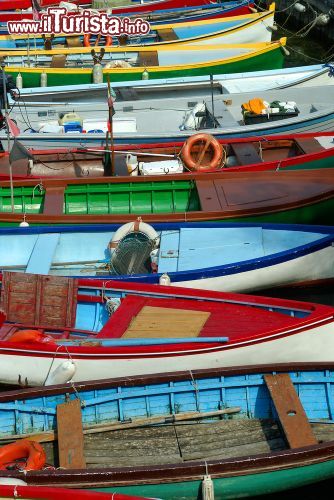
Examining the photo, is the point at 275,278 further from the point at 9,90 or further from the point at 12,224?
the point at 9,90

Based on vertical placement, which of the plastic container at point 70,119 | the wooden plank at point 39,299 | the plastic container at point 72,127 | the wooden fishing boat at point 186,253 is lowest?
the wooden plank at point 39,299

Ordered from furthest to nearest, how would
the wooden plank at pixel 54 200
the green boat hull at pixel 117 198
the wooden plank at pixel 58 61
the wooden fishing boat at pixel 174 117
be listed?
the wooden plank at pixel 58 61 < the wooden fishing boat at pixel 174 117 < the green boat hull at pixel 117 198 < the wooden plank at pixel 54 200

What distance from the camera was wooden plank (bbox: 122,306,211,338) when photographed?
1009 cm

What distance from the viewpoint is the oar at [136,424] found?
9.02 m

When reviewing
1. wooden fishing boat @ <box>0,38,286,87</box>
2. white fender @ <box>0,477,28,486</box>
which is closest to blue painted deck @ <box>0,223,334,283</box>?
white fender @ <box>0,477,28,486</box>

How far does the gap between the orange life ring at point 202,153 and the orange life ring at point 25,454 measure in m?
7.20

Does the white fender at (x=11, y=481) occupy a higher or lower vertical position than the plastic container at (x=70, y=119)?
lower

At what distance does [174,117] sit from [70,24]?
12.7ft

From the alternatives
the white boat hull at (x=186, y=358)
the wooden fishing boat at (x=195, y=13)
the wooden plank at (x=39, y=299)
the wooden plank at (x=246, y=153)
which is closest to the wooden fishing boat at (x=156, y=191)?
the wooden plank at (x=246, y=153)

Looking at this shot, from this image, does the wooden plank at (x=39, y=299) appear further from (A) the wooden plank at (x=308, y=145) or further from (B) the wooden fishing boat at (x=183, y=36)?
(B) the wooden fishing boat at (x=183, y=36)

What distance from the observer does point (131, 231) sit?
40.3 ft

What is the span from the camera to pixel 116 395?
30.1 feet

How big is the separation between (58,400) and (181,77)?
12.0 m

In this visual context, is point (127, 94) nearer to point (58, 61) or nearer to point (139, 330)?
point (58, 61)
